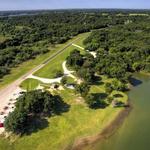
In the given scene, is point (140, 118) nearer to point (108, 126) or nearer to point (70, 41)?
point (108, 126)

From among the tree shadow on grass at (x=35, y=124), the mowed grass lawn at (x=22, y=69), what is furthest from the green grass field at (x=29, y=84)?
the tree shadow on grass at (x=35, y=124)

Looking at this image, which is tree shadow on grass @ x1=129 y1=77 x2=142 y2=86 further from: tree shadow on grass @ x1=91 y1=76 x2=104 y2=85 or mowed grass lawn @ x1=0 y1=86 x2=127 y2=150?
mowed grass lawn @ x1=0 y1=86 x2=127 y2=150

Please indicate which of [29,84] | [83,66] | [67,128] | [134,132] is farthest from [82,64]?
[134,132]

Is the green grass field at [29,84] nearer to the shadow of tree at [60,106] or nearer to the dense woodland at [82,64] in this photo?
the dense woodland at [82,64]

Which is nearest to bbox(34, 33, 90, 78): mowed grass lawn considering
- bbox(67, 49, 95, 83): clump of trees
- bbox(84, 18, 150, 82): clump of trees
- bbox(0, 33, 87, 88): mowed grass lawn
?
bbox(0, 33, 87, 88): mowed grass lawn

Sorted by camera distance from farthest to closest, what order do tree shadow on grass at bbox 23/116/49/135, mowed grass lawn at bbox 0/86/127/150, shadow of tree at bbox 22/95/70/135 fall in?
shadow of tree at bbox 22/95/70/135 → tree shadow on grass at bbox 23/116/49/135 → mowed grass lawn at bbox 0/86/127/150
